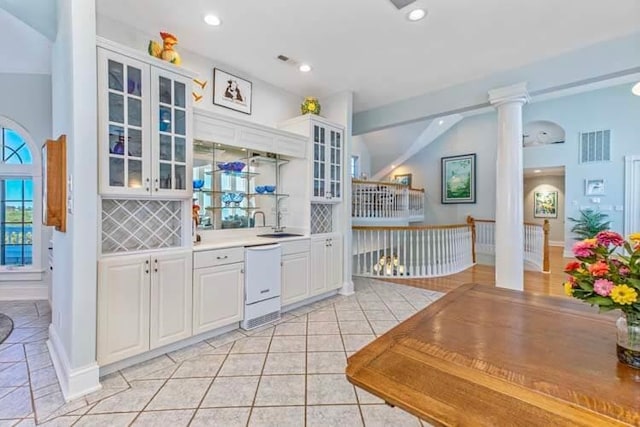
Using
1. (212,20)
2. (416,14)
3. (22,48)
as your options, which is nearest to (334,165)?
(416,14)

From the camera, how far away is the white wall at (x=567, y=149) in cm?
701

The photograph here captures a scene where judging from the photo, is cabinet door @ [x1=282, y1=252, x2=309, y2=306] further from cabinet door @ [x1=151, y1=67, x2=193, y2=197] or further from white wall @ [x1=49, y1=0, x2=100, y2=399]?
white wall @ [x1=49, y1=0, x2=100, y2=399]

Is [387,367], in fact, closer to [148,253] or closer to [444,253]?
[148,253]

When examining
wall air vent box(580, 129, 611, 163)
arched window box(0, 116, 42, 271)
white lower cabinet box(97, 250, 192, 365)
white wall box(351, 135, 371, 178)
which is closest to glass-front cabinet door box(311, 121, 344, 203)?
white lower cabinet box(97, 250, 192, 365)

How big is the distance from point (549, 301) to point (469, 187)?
27.0 ft

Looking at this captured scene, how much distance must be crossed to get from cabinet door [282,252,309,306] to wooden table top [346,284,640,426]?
2.21m

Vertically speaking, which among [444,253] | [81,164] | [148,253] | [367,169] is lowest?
[444,253]

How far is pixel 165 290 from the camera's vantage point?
2443mm

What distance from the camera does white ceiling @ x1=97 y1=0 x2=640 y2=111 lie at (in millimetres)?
2463

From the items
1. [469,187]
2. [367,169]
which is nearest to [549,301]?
[469,187]

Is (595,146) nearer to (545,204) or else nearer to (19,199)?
(545,204)

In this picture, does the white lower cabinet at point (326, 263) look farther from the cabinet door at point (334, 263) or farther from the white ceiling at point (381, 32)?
the white ceiling at point (381, 32)

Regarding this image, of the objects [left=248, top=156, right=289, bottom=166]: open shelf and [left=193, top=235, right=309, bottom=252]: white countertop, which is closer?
[left=193, top=235, right=309, bottom=252]: white countertop

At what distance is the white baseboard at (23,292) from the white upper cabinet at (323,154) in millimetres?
3874
